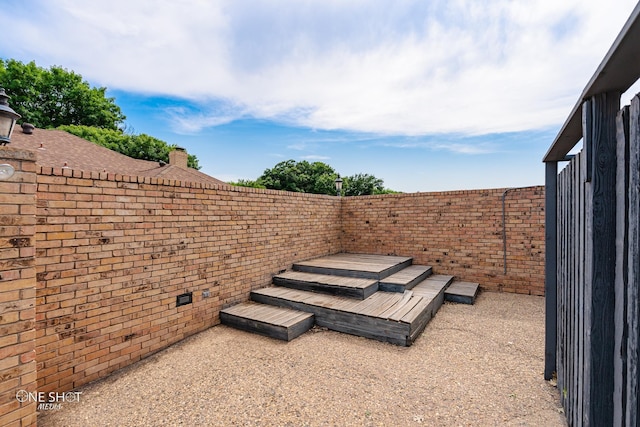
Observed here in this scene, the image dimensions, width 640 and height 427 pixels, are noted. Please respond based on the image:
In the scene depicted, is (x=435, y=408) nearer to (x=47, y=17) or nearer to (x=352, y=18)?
(x=352, y=18)

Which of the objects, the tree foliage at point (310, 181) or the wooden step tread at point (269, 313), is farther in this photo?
the tree foliage at point (310, 181)

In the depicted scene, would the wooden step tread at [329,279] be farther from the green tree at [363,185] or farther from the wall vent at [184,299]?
the green tree at [363,185]

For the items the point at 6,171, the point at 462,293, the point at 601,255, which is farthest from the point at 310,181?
the point at 601,255

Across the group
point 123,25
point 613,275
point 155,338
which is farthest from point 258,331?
point 123,25

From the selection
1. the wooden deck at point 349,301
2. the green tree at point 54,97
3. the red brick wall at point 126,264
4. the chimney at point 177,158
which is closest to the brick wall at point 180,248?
the red brick wall at point 126,264

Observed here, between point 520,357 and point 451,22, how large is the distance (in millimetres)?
5462

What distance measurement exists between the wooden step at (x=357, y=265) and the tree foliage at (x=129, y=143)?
17.1 meters

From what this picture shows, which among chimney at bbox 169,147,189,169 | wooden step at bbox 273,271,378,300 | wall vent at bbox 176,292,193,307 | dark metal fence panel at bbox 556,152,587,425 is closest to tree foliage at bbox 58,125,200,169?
chimney at bbox 169,147,189,169

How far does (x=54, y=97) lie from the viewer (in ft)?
62.1

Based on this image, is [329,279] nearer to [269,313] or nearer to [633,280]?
[269,313]

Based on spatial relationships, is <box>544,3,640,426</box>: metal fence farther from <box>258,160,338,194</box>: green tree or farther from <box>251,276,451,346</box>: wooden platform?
<box>258,160,338,194</box>: green tree

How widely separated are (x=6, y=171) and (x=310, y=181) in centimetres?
2179

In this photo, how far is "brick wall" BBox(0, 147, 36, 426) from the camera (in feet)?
6.04

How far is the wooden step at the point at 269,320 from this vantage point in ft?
11.9
